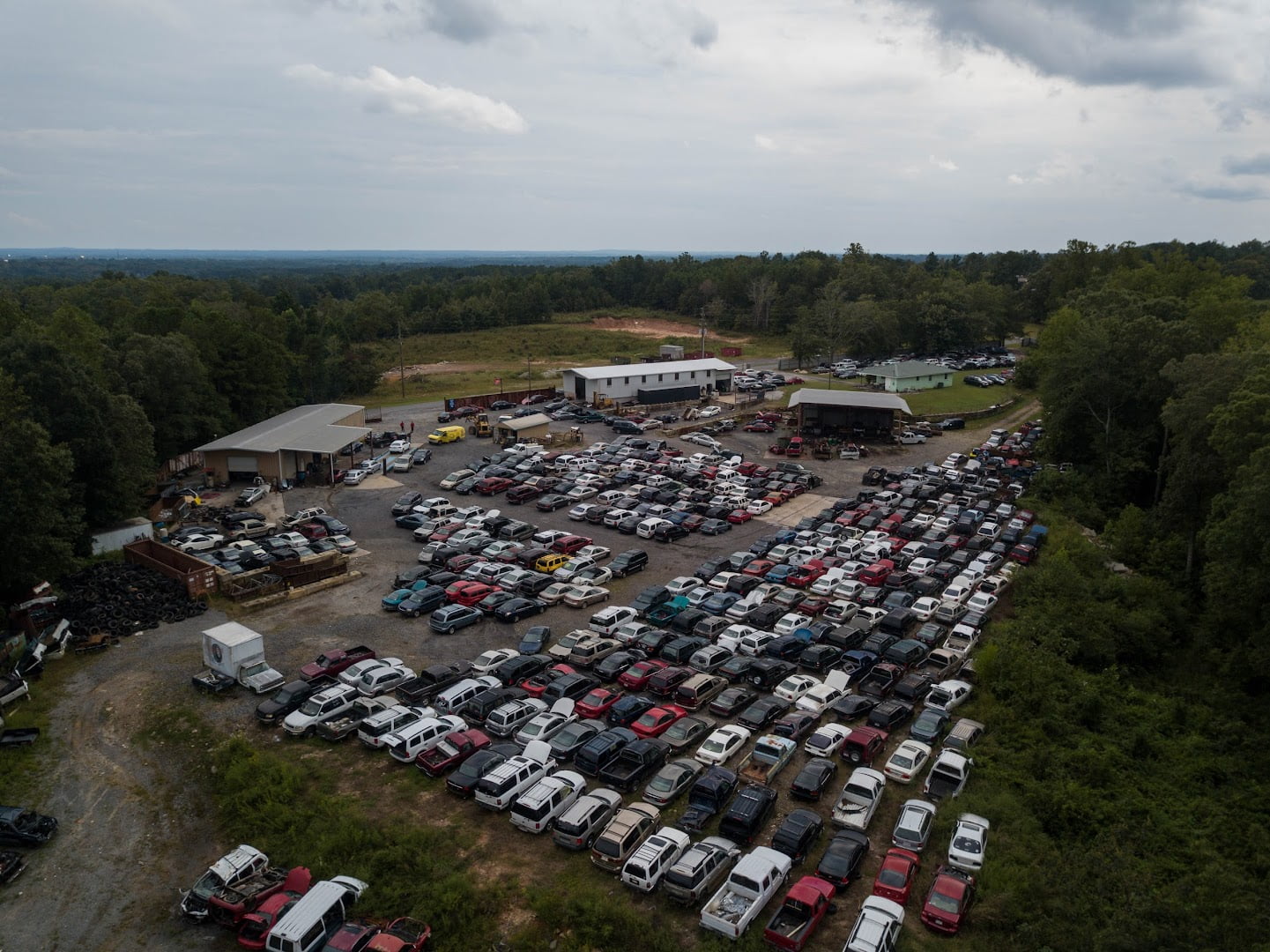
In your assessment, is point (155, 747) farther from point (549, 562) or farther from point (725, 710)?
point (549, 562)

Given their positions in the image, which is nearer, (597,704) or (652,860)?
(652,860)

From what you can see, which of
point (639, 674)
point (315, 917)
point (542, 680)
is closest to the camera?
point (315, 917)

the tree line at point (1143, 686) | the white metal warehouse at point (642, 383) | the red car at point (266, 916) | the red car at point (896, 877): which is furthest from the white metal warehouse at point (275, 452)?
the red car at point (896, 877)

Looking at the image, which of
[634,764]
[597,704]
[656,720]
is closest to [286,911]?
[634,764]

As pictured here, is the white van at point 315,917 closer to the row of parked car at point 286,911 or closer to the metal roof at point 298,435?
the row of parked car at point 286,911

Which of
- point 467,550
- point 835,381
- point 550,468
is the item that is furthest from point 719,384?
point 467,550

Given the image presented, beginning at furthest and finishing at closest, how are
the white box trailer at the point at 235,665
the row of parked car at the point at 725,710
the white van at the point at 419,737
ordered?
the white box trailer at the point at 235,665, the white van at the point at 419,737, the row of parked car at the point at 725,710

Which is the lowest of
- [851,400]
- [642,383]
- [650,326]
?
[642,383]
